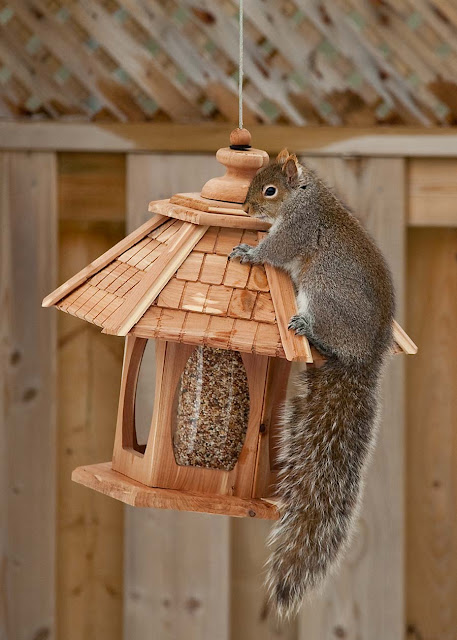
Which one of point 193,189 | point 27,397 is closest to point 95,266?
point 193,189

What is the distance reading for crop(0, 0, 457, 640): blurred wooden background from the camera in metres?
1.93

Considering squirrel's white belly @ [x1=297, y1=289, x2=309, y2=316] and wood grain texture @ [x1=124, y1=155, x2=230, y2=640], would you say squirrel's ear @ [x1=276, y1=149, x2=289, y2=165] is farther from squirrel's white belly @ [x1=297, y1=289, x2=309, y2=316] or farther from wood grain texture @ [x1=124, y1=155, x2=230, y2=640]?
wood grain texture @ [x1=124, y1=155, x2=230, y2=640]

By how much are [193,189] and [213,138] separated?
0.10 meters

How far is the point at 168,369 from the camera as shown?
4.17 ft

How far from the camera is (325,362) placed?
1.22 metres

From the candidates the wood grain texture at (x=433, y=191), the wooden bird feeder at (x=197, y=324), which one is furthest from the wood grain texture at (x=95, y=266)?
the wood grain texture at (x=433, y=191)

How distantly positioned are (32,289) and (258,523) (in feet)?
2.12

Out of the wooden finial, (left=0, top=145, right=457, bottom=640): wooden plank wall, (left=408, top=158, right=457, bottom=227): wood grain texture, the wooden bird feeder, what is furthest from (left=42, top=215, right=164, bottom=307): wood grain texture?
(left=408, top=158, right=457, bottom=227): wood grain texture

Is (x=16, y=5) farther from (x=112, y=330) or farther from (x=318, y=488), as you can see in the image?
(x=318, y=488)

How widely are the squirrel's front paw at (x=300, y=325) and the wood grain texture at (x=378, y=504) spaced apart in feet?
2.64

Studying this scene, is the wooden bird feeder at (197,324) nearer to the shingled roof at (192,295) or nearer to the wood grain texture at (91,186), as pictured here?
the shingled roof at (192,295)

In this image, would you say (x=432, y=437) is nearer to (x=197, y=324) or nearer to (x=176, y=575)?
(x=176, y=575)

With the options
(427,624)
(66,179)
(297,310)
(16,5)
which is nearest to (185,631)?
(427,624)

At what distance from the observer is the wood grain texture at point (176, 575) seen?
6.57ft
